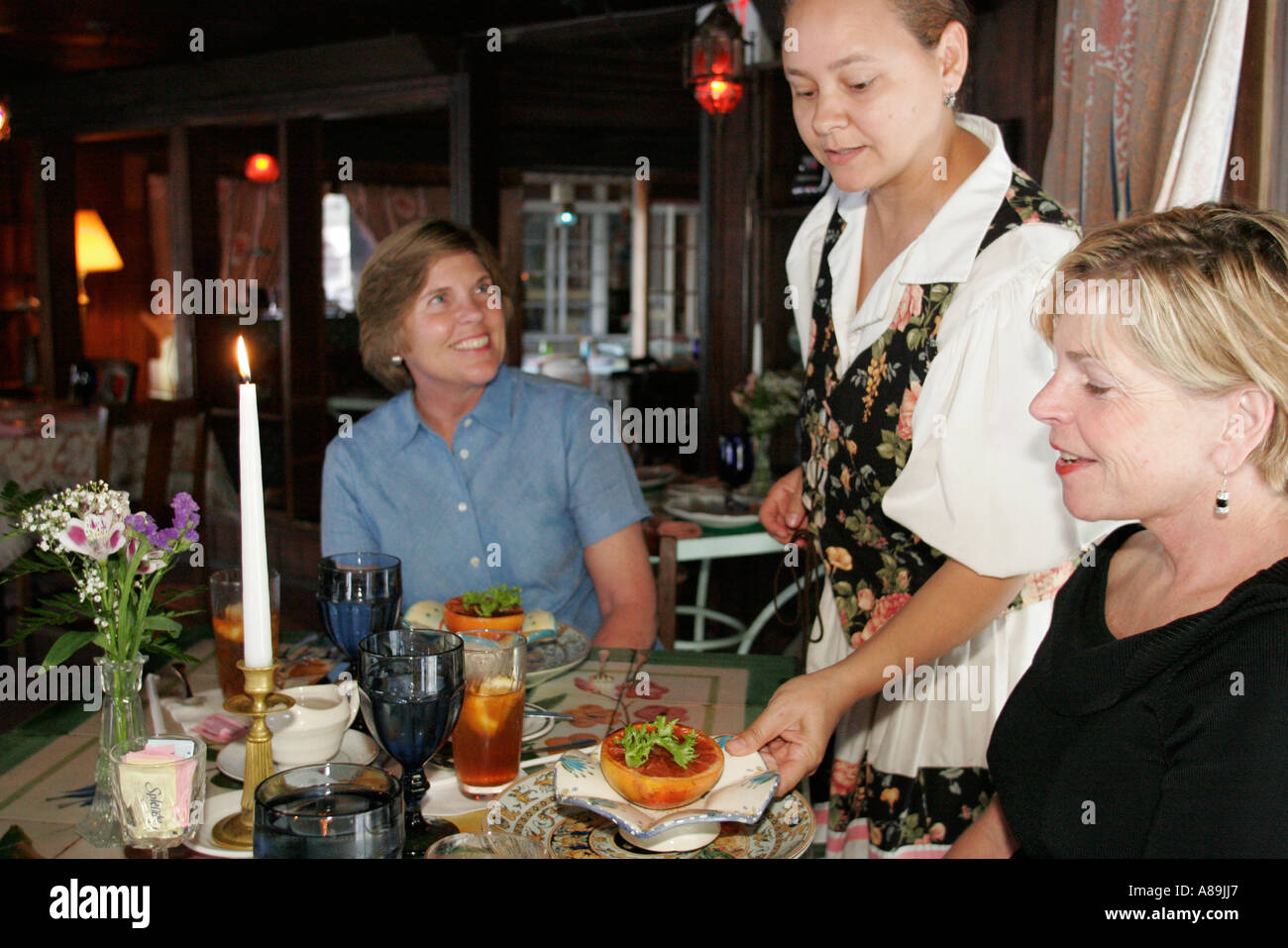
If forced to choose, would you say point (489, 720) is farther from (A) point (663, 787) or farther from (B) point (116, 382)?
(B) point (116, 382)

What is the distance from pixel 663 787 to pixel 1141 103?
1635 mm

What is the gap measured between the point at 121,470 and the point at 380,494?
314cm

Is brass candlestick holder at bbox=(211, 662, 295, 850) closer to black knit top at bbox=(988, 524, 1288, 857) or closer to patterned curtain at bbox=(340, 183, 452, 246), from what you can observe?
black knit top at bbox=(988, 524, 1288, 857)

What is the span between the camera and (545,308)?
1080 cm

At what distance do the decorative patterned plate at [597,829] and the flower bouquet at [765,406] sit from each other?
244cm

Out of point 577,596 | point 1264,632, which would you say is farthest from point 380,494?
point 1264,632

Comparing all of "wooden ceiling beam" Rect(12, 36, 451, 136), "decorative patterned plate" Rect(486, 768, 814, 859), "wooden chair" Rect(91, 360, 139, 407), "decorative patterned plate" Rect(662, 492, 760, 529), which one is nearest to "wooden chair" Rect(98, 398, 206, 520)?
"wooden chair" Rect(91, 360, 139, 407)

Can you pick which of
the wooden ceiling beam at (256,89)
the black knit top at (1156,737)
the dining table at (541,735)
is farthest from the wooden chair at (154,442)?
the black knit top at (1156,737)

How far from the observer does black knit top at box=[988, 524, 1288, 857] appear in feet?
3.15

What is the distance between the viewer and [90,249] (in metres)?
6.94

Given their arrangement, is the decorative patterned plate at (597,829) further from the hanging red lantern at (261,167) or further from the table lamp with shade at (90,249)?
the table lamp with shade at (90,249)

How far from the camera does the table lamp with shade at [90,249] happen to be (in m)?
6.91

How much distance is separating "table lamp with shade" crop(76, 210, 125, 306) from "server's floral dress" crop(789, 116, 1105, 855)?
6339mm

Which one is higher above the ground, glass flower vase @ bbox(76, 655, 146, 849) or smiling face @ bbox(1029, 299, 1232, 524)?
smiling face @ bbox(1029, 299, 1232, 524)
